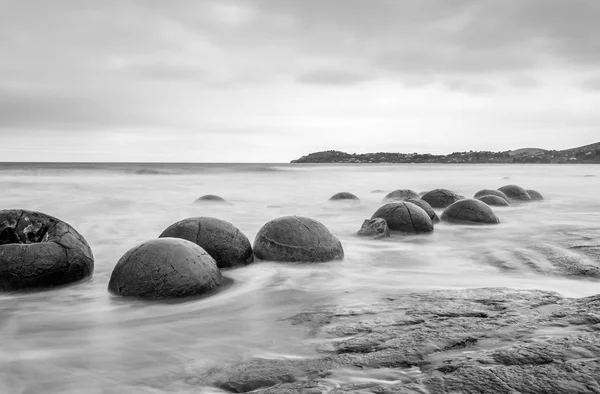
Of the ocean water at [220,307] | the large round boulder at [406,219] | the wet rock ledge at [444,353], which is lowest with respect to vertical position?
the ocean water at [220,307]

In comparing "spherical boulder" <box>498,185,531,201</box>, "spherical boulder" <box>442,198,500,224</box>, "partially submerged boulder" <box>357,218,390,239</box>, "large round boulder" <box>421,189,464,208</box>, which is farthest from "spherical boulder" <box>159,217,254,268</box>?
"spherical boulder" <box>498,185,531,201</box>

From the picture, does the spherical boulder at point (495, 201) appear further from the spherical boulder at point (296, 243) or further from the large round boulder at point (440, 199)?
the spherical boulder at point (296, 243)

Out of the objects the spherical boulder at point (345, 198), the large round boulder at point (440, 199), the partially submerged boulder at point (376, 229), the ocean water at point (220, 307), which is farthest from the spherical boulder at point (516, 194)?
the partially submerged boulder at point (376, 229)

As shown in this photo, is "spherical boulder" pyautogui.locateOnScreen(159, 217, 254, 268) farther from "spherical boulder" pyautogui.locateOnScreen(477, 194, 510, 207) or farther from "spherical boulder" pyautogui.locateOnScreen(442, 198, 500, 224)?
"spherical boulder" pyautogui.locateOnScreen(477, 194, 510, 207)

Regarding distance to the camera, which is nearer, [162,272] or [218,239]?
[162,272]

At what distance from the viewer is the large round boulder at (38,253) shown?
14.1 ft

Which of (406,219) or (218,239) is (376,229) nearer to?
(406,219)

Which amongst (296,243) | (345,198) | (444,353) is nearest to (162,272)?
(296,243)

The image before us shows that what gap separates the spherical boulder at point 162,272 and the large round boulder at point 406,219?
4.32 m

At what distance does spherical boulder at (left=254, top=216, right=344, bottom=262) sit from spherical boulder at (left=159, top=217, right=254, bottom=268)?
23 centimetres

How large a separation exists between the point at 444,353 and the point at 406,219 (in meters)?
5.44

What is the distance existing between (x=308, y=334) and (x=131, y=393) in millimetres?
1180

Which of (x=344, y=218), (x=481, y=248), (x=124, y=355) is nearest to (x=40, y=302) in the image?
(x=124, y=355)

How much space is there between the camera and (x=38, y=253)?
4.36 metres
